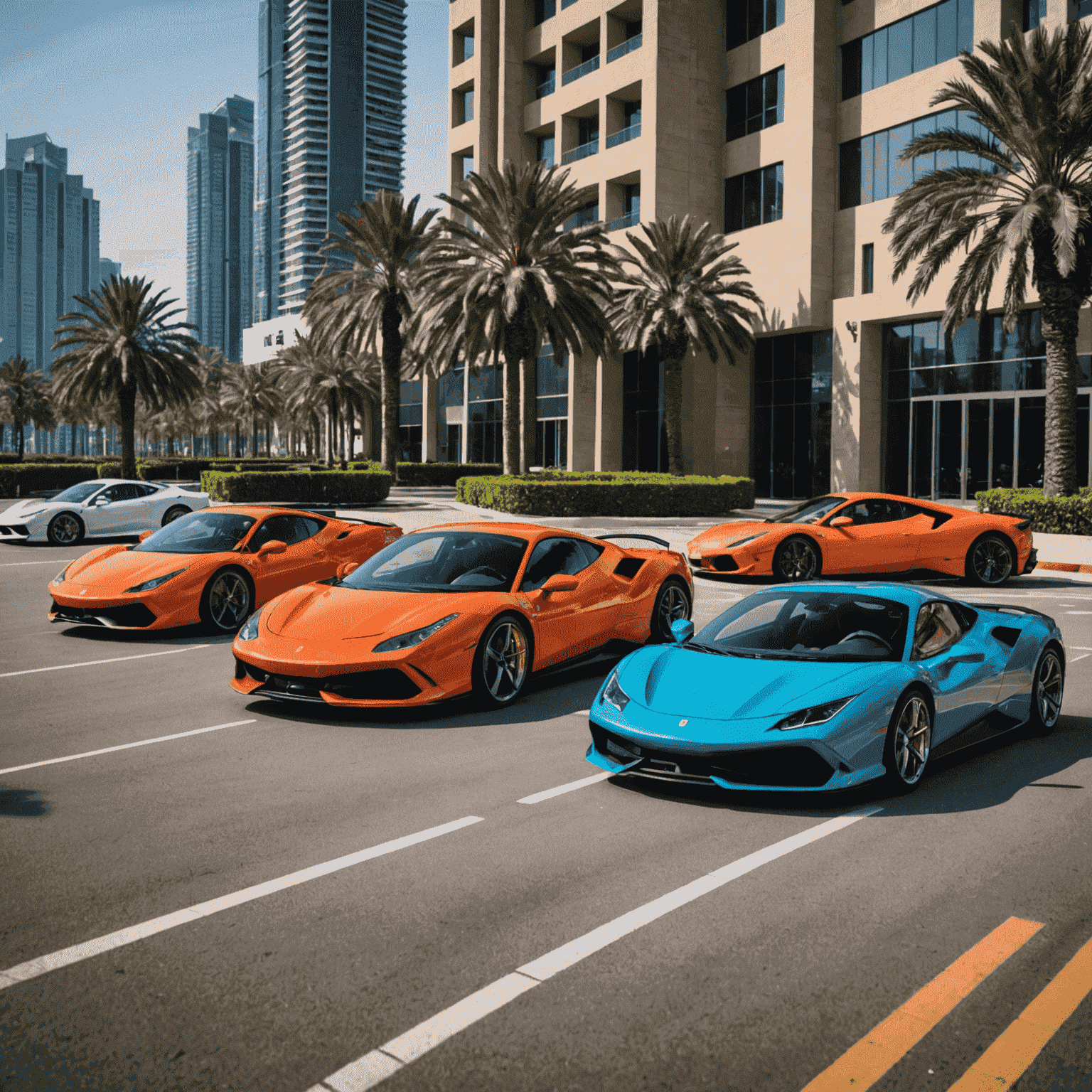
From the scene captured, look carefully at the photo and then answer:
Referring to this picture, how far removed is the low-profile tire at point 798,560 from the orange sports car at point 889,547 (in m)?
0.01

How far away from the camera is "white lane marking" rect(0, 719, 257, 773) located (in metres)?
6.56

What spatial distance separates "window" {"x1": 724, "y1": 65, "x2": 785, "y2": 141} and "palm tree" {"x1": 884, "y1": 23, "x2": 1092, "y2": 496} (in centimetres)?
1799

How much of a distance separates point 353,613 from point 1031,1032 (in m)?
5.61

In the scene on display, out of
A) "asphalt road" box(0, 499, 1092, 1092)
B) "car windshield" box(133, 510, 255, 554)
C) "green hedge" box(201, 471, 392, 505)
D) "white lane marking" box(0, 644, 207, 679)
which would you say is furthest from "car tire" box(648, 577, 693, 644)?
"green hedge" box(201, 471, 392, 505)

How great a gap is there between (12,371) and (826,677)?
103 meters

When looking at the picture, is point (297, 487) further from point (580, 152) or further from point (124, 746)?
point (124, 746)

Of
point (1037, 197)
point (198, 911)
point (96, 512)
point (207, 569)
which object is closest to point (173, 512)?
point (96, 512)

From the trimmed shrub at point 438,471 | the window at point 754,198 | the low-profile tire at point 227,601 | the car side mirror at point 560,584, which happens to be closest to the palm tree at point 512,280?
the window at point 754,198

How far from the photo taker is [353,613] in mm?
8141

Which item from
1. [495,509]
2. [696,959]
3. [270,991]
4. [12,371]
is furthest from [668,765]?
[12,371]

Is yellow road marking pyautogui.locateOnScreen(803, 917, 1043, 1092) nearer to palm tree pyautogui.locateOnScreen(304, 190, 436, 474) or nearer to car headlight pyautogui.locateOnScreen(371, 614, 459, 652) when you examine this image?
car headlight pyautogui.locateOnScreen(371, 614, 459, 652)

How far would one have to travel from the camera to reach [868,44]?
40.7m

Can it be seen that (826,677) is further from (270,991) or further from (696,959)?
(270,991)

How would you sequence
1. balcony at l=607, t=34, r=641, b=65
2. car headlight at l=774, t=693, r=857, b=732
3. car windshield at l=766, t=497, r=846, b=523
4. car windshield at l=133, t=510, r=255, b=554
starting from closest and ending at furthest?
car headlight at l=774, t=693, r=857, b=732
car windshield at l=133, t=510, r=255, b=554
car windshield at l=766, t=497, r=846, b=523
balcony at l=607, t=34, r=641, b=65
